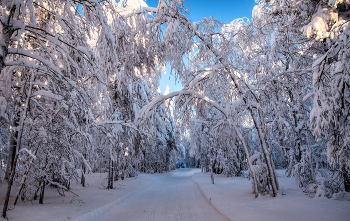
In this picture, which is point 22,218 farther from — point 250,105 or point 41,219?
point 250,105

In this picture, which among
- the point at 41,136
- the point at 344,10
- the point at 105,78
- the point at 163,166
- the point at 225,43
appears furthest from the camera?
the point at 163,166

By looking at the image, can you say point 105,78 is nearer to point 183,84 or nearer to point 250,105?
point 183,84

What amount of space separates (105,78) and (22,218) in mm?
4197

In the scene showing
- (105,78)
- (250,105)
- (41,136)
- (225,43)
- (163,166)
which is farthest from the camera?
(163,166)

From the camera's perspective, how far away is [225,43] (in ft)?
23.9

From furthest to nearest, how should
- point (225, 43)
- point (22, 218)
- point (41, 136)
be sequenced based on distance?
point (225, 43)
point (41, 136)
point (22, 218)

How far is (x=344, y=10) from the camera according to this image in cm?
654

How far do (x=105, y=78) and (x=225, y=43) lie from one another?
456cm

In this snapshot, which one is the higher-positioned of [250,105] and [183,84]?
[183,84]

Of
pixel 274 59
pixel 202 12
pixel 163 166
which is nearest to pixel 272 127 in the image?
pixel 274 59

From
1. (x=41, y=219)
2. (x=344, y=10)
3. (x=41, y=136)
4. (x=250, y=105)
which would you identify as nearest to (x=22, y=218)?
(x=41, y=219)

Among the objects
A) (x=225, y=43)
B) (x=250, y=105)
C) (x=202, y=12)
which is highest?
(x=202, y=12)

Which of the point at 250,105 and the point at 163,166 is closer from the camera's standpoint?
the point at 250,105

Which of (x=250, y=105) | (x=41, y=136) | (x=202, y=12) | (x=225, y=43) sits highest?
(x=202, y=12)
